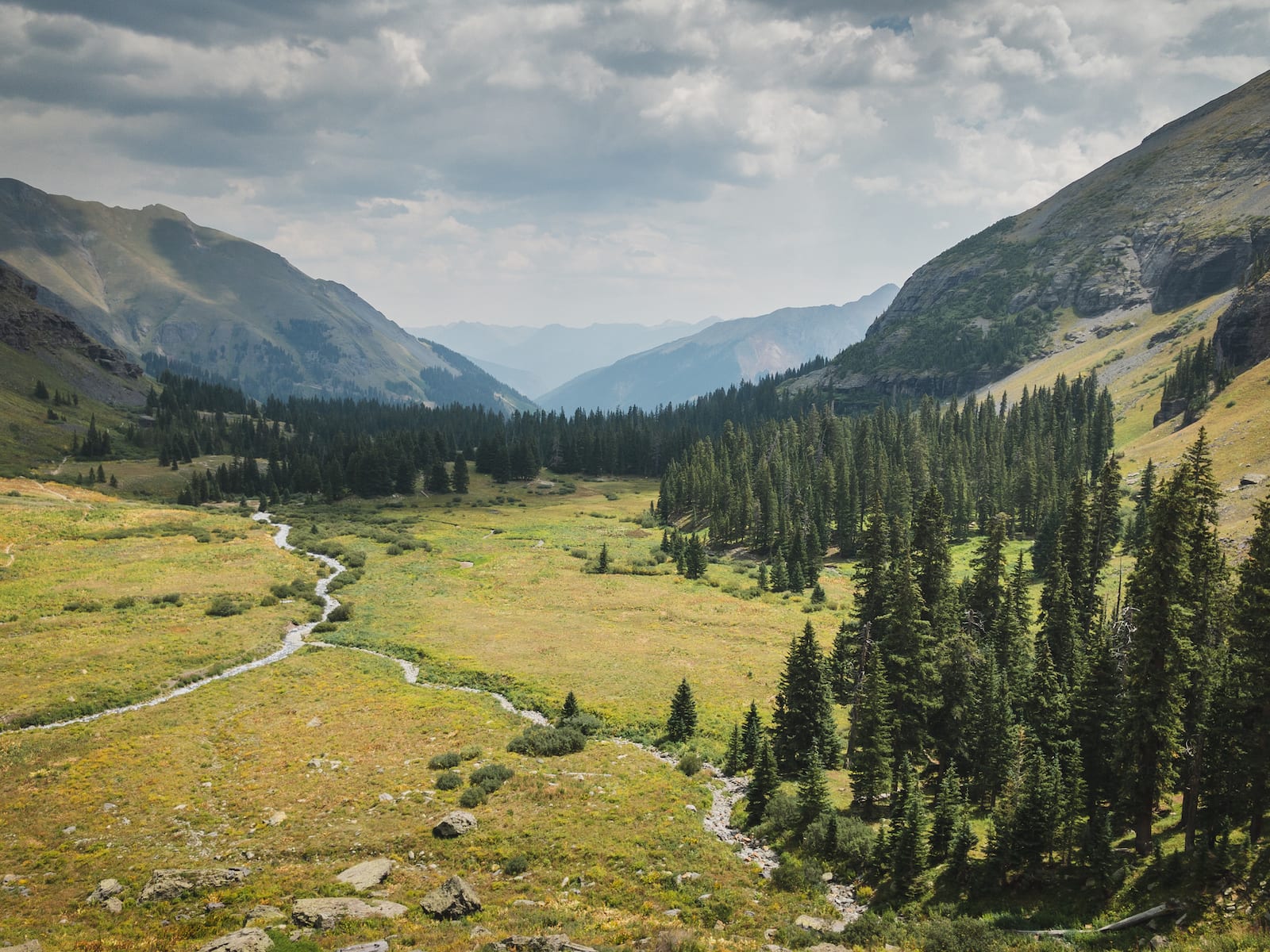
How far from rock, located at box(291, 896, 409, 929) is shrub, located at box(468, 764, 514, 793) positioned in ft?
37.6

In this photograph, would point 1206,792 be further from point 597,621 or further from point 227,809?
point 597,621

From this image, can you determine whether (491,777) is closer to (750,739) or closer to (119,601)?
(750,739)

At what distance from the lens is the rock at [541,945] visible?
70.6 ft

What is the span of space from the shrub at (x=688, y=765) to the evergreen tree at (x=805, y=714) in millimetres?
5255

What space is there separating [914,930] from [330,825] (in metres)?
25.8

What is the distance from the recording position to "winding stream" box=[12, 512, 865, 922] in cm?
3002

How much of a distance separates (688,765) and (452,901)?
1892 centimetres

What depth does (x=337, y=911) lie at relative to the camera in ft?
79.8

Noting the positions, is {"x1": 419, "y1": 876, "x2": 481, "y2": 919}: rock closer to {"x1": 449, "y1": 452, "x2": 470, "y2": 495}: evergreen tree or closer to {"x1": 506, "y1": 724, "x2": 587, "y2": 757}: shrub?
{"x1": 506, "y1": 724, "x2": 587, "y2": 757}: shrub

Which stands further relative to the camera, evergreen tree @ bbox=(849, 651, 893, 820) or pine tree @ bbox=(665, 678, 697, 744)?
pine tree @ bbox=(665, 678, 697, 744)

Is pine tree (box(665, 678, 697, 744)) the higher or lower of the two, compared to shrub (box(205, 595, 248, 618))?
lower

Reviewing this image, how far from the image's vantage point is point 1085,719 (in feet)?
115

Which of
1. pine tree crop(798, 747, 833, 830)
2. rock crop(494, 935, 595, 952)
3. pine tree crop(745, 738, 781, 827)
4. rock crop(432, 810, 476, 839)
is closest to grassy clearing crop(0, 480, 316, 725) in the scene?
rock crop(432, 810, 476, 839)

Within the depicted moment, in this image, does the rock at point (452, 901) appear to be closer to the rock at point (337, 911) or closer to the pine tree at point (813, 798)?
the rock at point (337, 911)
